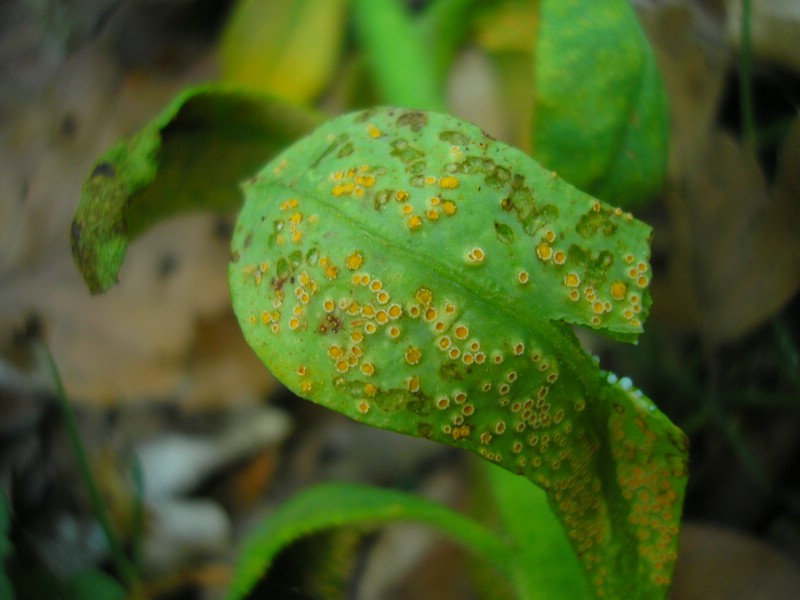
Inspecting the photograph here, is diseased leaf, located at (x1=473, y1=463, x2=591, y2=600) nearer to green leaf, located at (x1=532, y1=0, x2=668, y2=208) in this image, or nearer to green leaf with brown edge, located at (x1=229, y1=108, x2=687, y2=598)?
green leaf with brown edge, located at (x1=229, y1=108, x2=687, y2=598)

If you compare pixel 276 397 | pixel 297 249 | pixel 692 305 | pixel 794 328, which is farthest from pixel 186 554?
pixel 794 328

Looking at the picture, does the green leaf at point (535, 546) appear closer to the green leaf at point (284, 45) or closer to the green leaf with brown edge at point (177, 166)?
the green leaf with brown edge at point (177, 166)

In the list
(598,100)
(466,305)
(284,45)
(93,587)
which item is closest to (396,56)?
(284,45)

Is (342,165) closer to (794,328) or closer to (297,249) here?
(297,249)

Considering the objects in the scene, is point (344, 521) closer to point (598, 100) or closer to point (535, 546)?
point (535, 546)

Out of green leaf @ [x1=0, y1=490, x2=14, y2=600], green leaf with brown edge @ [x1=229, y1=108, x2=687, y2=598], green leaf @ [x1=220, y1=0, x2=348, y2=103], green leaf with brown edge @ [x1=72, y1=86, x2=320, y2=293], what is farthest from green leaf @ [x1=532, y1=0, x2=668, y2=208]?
green leaf @ [x1=0, y1=490, x2=14, y2=600]

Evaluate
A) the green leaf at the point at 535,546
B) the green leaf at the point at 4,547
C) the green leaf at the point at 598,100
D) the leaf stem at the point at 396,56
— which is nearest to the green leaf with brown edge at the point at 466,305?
the green leaf at the point at 535,546
